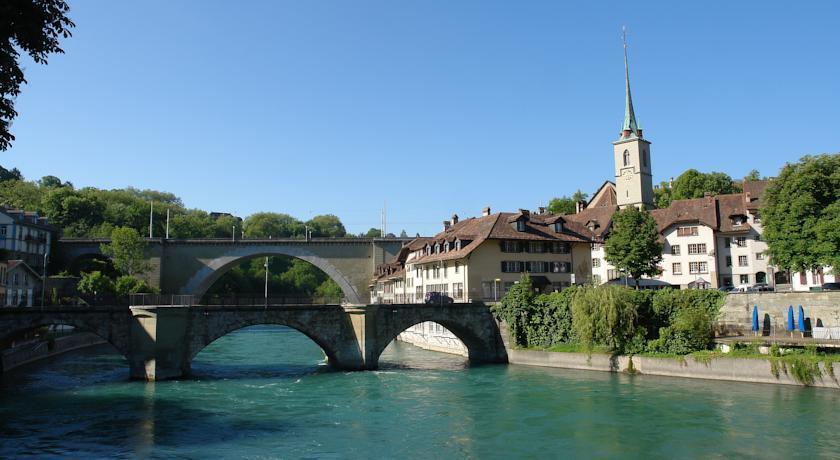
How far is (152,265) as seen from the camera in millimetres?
64625

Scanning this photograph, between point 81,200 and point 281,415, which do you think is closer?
point 281,415

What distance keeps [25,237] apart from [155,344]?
3976 centimetres

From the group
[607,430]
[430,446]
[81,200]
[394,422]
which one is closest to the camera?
[430,446]

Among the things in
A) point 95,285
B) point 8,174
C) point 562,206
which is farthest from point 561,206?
point 8,174

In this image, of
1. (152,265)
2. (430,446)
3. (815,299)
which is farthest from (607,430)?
(152,265)

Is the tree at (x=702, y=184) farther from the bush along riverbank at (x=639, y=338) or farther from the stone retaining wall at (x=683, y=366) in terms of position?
the stone retaining wall at (x=683, y=366)

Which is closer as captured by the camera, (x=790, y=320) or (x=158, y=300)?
(x=790, y=320)

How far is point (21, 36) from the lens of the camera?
1520 centimetres

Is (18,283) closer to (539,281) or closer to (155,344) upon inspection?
(155,344)

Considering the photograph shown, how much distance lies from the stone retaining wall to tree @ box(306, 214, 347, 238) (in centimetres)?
11472

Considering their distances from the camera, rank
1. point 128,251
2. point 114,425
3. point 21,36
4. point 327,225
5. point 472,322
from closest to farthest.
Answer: point 21,36
point 114,425
point 472,322
point 128,251
point 327,225

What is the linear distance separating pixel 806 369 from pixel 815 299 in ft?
25.0

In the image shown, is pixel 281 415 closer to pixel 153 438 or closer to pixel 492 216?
pixel 153 438

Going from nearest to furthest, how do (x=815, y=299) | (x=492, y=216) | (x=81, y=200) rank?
(x=815, y=299) → (x=492, y=216) → (x=81, y=200)
